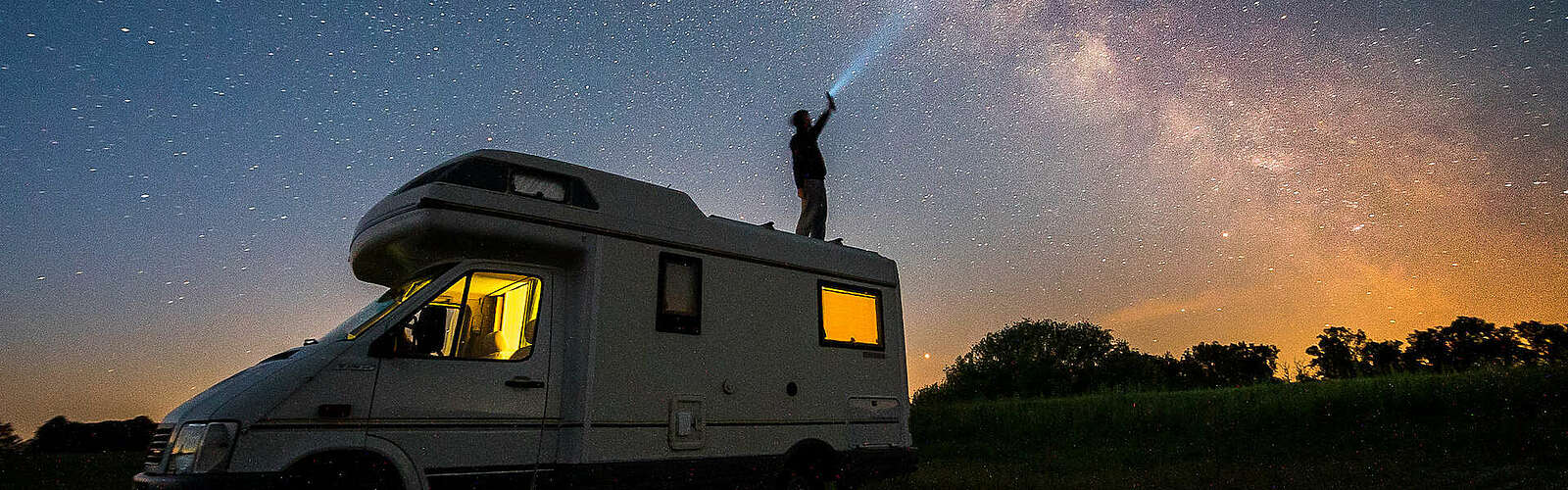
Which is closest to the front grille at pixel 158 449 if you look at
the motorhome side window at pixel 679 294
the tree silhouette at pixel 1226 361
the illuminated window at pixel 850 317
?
the motorhome side window at pixel 679 294

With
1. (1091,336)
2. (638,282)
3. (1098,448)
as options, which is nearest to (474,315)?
(638,282)

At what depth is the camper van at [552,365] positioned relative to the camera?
4633 millimetres

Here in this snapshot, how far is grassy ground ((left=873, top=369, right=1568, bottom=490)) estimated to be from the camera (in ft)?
36.9

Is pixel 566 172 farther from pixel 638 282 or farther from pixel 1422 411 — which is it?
pixel 1422 411

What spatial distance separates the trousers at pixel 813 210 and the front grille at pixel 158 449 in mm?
6088

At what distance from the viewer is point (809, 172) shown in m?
9.50

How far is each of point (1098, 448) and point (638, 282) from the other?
→ 16.0m

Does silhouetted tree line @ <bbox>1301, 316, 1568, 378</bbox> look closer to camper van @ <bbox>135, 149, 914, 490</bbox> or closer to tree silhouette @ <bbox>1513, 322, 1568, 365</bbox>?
tree silhouette @ <bbox>1513, 322, 1568, 365</bbox>

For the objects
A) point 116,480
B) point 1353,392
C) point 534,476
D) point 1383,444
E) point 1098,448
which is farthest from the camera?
point 1098,448

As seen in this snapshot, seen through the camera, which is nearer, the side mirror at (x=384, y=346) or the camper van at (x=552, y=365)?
the camper van at (x=552, y=365)

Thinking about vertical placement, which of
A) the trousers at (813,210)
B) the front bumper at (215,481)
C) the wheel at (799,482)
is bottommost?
the wheel at (799,482)

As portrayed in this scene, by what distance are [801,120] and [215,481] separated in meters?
7.32

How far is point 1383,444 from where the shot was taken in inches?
547

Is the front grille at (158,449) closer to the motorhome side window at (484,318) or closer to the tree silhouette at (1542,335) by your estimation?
the motorhome side window at (484,318)
